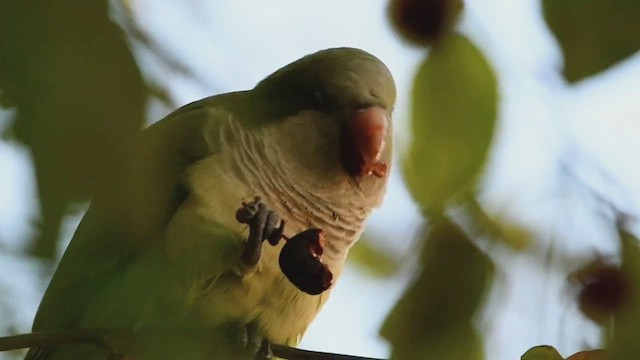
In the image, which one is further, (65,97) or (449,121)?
(449,121)

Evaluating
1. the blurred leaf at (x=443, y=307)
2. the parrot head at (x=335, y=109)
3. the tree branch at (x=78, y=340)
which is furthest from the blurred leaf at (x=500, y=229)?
the parrot head at (x=335, y=109)

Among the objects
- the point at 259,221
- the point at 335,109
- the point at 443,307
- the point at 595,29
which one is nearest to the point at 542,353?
the point at 443,307

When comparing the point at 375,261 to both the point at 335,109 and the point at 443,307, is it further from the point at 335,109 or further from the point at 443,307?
the point at 335,109

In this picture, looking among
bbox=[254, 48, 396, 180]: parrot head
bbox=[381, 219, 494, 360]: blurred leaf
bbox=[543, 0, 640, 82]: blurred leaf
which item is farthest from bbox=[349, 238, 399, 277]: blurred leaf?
bbox=[254, 48, 396, 180]: parrot head

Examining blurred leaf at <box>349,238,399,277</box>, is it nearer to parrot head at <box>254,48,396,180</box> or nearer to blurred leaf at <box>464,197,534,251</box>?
blurred leaf at <box>464,197,534,251</box>

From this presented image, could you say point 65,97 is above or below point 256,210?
above

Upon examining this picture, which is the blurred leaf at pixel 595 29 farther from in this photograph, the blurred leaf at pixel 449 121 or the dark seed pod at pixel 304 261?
the dark seed pod at pixel 304 261
